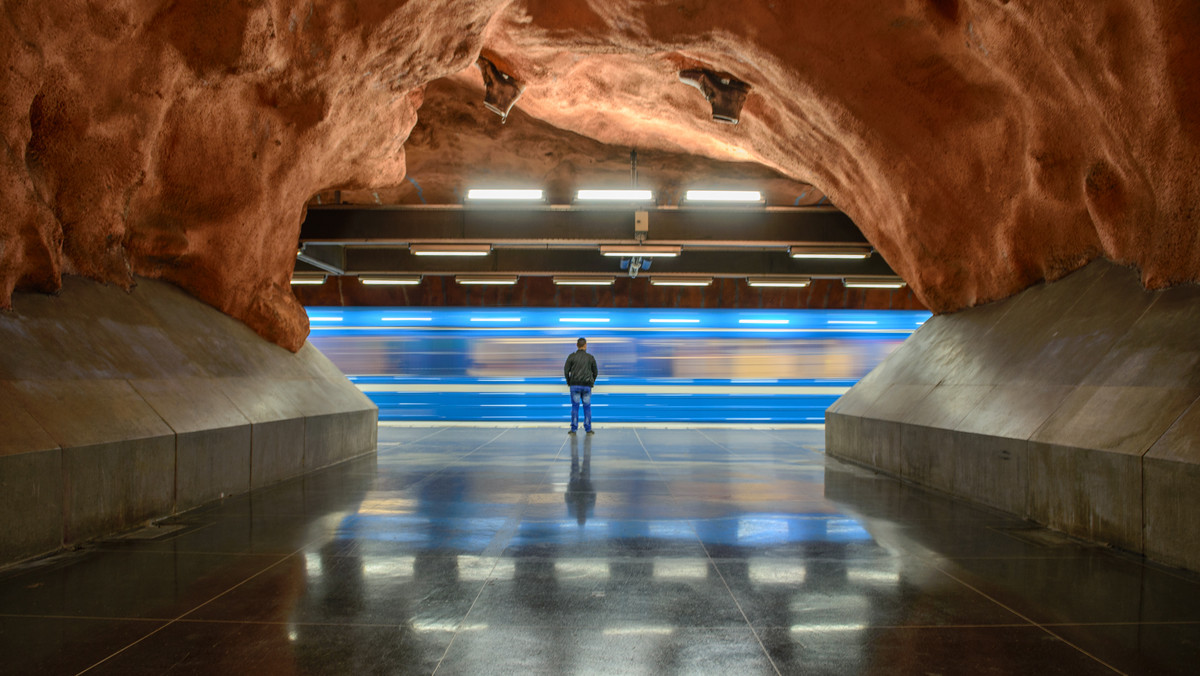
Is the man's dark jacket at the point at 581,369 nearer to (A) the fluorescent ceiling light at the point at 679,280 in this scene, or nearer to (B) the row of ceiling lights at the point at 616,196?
(A) the fluorescent ceiling light at the point at 679,280

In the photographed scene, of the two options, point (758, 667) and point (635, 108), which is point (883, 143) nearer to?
point (635, 108)

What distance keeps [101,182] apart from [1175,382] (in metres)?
8.02

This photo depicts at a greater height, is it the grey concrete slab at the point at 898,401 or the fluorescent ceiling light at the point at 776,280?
the fluorescent ceiling light at the point at 776,280

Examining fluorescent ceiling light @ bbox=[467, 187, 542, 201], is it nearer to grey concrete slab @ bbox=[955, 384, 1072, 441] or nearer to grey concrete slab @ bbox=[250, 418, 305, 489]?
grey concrete slab @ bbox=[250, 418, 305, 489]

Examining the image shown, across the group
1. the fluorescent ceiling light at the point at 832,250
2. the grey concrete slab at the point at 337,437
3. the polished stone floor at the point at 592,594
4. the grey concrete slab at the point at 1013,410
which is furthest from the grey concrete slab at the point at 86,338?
the fluorescent ceiling light at the point at 832,250

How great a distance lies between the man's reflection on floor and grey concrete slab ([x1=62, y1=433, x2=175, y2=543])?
3039 millimetres

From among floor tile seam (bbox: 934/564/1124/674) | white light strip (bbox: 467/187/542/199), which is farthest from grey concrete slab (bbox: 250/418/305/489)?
floor tile seam (bbox: 934/564/1124/674)

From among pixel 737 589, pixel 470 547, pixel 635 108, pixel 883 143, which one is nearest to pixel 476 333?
pixel 635 108

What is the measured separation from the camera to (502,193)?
1108 cm

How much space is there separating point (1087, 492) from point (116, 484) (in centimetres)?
652

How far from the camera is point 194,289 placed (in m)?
7.10

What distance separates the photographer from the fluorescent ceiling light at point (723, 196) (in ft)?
36.7

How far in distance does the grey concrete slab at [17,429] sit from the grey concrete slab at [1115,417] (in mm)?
6472

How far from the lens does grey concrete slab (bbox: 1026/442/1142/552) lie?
3.95 m
